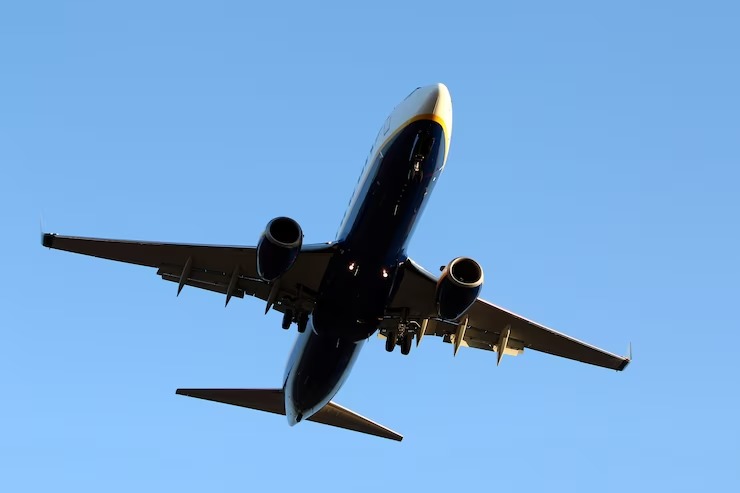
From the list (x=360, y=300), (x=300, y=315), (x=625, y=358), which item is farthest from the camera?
(x=625, y=358)

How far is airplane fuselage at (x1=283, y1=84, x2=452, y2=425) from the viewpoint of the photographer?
23.1 meters

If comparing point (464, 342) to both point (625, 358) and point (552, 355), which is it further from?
point (625, 358)

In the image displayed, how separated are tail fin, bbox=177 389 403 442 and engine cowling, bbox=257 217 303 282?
810cm

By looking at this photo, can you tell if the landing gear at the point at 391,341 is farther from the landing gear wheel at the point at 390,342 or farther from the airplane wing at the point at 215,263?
the airplane wing at the point at 215,263

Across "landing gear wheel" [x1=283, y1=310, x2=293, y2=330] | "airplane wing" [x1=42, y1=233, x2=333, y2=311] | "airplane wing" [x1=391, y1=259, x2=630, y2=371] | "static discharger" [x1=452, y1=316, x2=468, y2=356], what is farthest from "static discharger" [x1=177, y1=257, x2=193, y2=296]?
"static discharger" [x1=452, y1=316, x2=468, y2=356]

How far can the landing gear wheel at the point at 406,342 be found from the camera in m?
27.8

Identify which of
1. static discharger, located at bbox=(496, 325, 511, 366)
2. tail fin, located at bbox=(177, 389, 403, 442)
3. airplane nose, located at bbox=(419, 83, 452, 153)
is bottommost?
tail fin, located at bbox=(177, 389, 403, 442)

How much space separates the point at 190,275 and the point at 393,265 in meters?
6.04

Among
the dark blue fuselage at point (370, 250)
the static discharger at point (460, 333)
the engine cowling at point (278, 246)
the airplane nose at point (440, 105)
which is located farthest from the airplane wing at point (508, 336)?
the airplane nose at point (440, 105)

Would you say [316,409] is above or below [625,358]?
below

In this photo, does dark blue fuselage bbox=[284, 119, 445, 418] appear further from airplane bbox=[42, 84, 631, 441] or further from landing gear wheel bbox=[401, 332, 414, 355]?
landing gear wheel bbox=[401, 332, 414, 355]

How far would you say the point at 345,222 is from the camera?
24906mm

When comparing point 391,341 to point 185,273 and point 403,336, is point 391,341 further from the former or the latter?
point 185,273

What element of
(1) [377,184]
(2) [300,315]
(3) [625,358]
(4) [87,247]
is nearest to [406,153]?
(1) [377,184]
